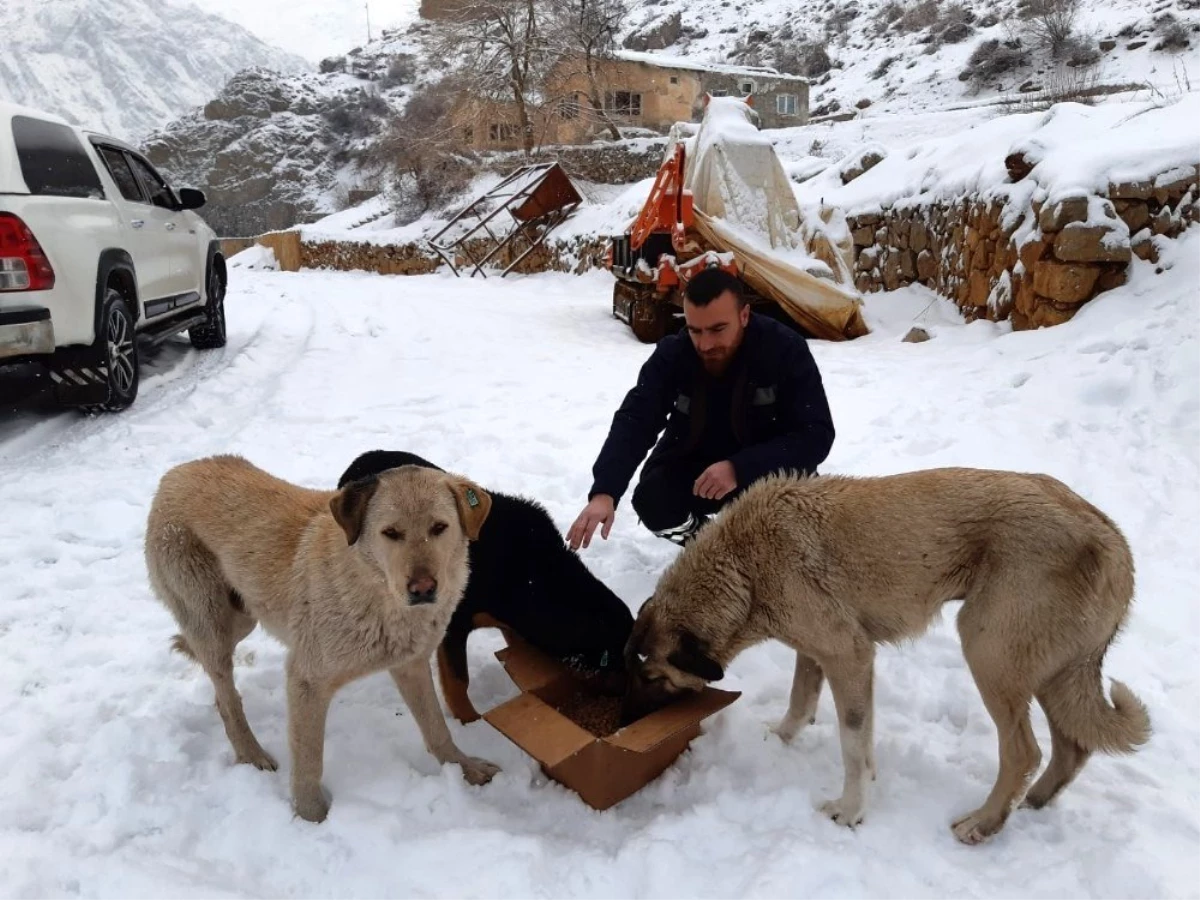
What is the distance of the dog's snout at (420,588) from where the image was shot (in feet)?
7.45

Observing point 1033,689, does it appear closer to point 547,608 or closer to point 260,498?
point 547,608

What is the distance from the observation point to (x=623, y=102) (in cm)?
3566

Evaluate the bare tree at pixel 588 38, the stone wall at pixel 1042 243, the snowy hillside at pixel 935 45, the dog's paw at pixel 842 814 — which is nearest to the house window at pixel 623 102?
the bare tree at pixel 588 38

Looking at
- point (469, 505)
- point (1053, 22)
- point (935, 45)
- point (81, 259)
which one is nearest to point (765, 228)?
point (81, 259)

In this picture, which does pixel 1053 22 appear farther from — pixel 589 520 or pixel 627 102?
pixel 589 520

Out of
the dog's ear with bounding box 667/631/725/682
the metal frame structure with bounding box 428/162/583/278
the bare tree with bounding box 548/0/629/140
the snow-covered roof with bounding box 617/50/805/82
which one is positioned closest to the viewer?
the dog's ear with bounding box 667/631/725/682

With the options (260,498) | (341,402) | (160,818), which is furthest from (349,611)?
(341,402)

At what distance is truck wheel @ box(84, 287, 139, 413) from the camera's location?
5.66 m

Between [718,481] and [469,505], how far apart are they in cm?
142

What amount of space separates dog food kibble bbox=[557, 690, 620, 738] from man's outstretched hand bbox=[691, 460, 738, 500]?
1043 mm

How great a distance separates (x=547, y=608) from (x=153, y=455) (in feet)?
13.2

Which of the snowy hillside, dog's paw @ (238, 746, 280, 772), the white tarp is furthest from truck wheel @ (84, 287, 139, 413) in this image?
the snowy hillside

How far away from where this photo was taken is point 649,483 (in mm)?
4195

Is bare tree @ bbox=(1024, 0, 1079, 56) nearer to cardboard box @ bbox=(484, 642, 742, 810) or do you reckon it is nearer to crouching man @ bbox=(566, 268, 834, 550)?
crouching man @ bbox=(566, 268, 834, 550)
